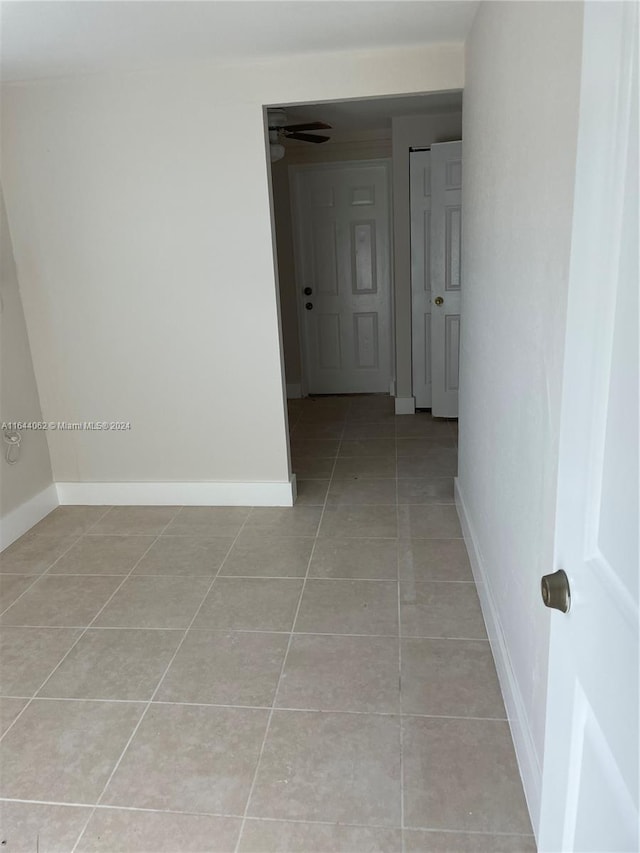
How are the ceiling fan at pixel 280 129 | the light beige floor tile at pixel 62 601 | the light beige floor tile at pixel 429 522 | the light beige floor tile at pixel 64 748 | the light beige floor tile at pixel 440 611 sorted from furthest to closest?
the ceiling fan at pixel 280 129 < the light beige floor tile at pixel 429 522 < the light beige floor tile at pixel 62 601 < the light beige floor tile at pixel 440 611 < the light beige floor tile at pixel 64 748

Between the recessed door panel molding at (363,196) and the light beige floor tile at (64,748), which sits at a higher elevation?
the recessed door panel molding at (363,196)

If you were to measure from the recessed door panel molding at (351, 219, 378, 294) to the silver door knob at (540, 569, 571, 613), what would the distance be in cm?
498

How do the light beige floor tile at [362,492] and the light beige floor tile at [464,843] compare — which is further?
the light beige floor tile at [362,492]

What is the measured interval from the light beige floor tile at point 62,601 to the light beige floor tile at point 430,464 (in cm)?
187

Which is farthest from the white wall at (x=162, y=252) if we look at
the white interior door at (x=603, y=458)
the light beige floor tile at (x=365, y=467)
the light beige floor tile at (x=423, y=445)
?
the white interior door at (x=603, y=458)

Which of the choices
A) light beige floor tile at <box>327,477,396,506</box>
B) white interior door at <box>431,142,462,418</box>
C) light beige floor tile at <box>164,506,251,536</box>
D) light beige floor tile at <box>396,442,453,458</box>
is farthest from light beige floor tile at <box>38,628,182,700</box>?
white interior door at <box>431,142,462,418</box>

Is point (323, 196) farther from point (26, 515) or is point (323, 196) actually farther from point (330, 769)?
point (330, 769)

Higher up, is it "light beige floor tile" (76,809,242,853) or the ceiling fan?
the ceiling fan

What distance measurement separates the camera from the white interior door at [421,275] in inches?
183

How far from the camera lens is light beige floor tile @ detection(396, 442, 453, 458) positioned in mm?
4152

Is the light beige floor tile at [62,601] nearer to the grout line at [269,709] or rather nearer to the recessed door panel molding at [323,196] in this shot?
the grout line at [269,709]

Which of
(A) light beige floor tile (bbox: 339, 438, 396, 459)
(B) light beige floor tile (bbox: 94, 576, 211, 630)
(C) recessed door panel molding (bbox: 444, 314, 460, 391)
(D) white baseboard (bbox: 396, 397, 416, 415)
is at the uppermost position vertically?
(C) recessed door panel molding (bbox: 444, 314, 460, 391)

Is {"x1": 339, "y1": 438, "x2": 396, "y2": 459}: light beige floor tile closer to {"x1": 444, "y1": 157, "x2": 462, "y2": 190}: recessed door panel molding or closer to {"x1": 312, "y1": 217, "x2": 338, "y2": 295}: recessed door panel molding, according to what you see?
{"x1": 312, "y1": 217, "x2": 338, "y2": 295}: recessed door panel molding

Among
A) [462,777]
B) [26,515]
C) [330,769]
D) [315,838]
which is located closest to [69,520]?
[26,515]
